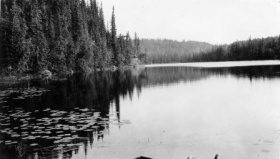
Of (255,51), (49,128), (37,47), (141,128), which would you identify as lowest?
(141,128)

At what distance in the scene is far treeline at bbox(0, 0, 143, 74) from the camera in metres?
49.1

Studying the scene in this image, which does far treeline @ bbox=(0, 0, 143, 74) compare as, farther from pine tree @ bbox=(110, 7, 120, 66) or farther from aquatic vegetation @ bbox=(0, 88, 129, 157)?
aquatic vegetation @ bbox=(0, 88, 129, 157)

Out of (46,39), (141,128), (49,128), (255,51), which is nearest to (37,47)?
(46,39)

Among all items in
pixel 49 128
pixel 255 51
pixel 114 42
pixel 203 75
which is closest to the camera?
pixel 49 128

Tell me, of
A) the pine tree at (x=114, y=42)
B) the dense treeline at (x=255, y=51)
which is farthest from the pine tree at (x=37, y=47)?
the dense treeline at (x=255, y=51)

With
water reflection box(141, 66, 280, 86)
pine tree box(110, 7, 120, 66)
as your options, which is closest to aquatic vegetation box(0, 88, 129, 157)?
water reflection box(141, 66, 280, 86)

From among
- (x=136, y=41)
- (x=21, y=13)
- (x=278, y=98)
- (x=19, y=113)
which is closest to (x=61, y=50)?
(x=21, y=13)

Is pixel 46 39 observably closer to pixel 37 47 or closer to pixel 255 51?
pixel 37 47

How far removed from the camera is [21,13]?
54.7 metres

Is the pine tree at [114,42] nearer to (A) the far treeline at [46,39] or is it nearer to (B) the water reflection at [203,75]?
(A) the far treeline at [46,39]

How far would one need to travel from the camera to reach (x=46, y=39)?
59.0m

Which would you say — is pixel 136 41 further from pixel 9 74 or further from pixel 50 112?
pixel 50 112

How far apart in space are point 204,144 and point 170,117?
608 cm

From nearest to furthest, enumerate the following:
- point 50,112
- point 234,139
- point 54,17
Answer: point 234,139
point 50,112
point 54,17
